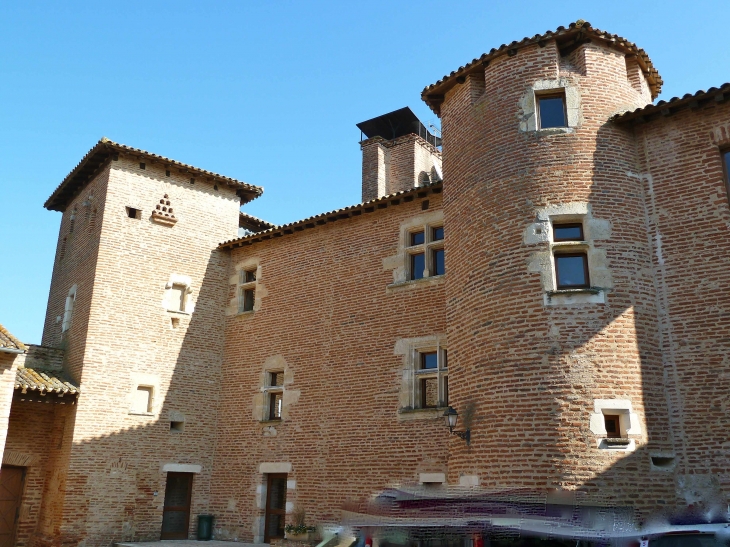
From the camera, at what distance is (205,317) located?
17641 millimetres

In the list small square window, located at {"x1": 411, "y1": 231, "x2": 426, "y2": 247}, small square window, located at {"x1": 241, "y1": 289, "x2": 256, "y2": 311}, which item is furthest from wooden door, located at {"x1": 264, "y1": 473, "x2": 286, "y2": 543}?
small square window, located at {"x1": 411, "y1": 231, "x2": 426, "y2": 247}

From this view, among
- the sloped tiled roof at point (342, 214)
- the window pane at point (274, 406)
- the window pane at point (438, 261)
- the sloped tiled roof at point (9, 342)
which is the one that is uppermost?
the sloped tiled roof at point (342, 214)

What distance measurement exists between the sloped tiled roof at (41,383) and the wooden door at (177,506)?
3.21 meters

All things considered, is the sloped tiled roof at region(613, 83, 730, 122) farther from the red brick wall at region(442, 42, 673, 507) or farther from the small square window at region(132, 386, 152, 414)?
the small square window at region(132, 386, 152, 414)

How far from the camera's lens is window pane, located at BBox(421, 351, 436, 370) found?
45.2 ft

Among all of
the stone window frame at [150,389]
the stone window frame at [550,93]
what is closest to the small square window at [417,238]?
the stone window frame at [550,93]

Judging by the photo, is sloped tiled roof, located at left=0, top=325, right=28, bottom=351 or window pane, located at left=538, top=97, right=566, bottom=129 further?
sloped tiled roof, located at left=0, top=325, right=28, bottom=351

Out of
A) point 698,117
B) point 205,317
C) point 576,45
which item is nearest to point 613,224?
point 698,117

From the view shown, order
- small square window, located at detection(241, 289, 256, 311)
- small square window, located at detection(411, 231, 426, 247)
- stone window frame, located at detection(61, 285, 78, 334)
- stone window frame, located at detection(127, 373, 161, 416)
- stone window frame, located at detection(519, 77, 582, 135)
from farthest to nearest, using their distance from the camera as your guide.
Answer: small square window, located at detection(241, 289, 256, 311)
stone window frame, located at detection(61, 285, 78, 334)
stone window frame, located at detection(127, 373, 161, 416)
small square window, located at detection(411, 231, 426, 247)
stone window frame, located at detection(519, 77, 582, 135)

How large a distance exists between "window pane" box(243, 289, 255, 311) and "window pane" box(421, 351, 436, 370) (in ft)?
19.2

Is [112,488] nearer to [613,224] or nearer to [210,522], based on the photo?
[210,522]

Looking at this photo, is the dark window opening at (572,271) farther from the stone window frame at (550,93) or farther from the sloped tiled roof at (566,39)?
the sloped tiled roof at (566,39)

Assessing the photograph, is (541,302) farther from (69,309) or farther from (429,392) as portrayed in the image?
(69,309)

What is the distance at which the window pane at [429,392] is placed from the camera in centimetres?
1348
